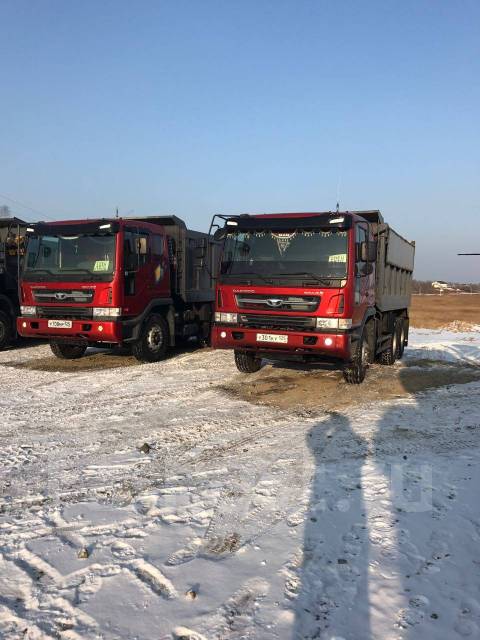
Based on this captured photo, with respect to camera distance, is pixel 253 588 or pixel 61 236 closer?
pixel 253 588

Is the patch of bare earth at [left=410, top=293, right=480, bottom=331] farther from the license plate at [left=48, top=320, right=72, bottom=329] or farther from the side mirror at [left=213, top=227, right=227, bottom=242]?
the license plate at [left=48, top=320, right=72, bottom=329]

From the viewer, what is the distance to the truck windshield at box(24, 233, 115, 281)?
8422mm

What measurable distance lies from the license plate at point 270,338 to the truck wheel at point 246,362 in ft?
4.12

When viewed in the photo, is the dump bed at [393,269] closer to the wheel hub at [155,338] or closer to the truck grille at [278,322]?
the truck grille at [278,322]

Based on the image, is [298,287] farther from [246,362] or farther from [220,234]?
[246,362]

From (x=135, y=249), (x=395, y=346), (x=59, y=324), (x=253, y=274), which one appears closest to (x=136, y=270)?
(x=135, y=249)

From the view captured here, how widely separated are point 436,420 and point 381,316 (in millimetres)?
3600

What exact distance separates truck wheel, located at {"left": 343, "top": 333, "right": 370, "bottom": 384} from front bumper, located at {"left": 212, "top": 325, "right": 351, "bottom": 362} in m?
0.69

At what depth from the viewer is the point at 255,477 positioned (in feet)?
13.6

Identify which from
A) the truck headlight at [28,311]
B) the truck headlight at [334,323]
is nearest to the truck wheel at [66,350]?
the truck headlight at [28,311]

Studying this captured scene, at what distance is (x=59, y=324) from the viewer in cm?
860

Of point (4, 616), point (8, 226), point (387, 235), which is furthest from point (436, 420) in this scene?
point (8, 226)

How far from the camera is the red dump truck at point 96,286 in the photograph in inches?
329

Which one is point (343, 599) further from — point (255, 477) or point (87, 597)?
point (255, 477)
